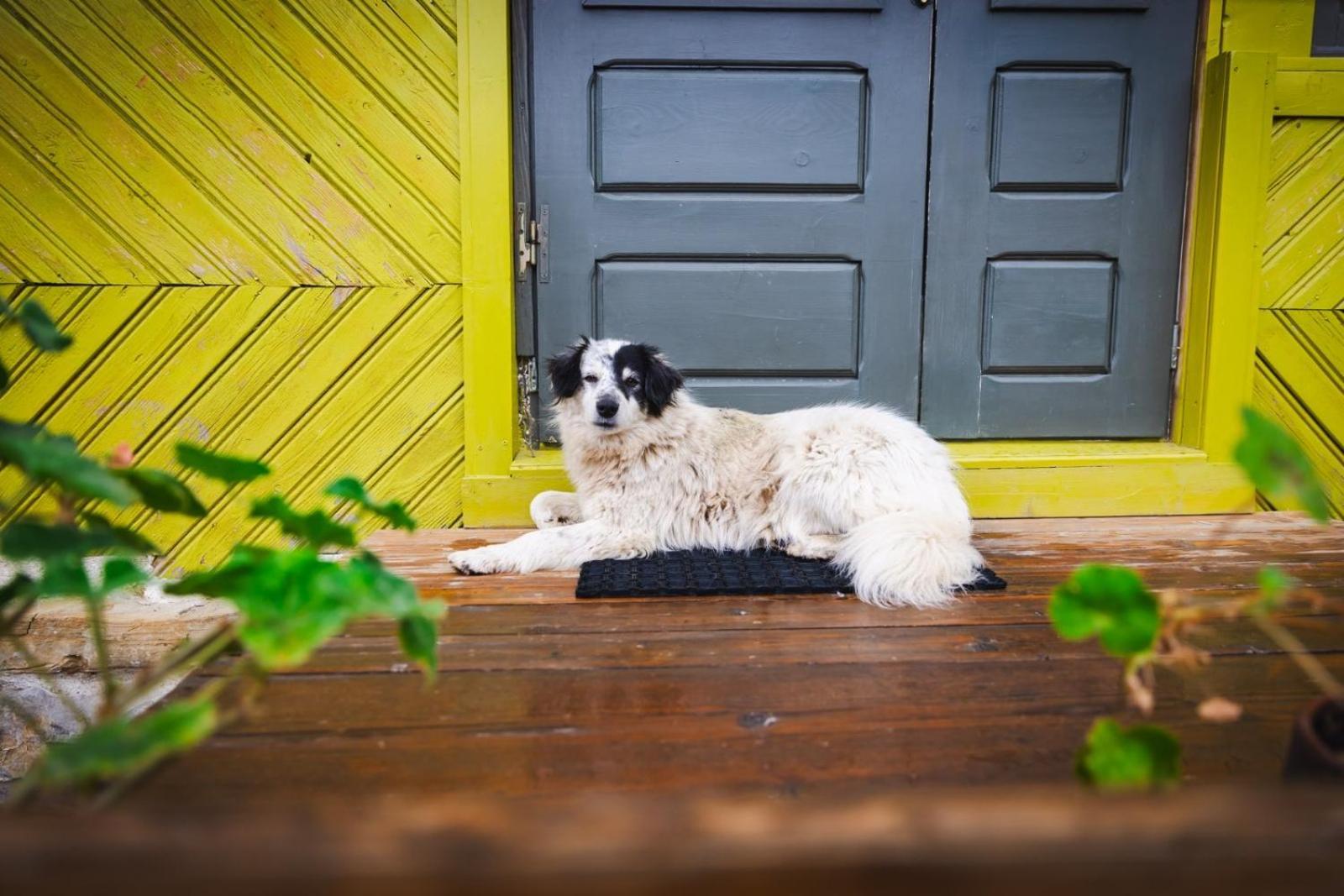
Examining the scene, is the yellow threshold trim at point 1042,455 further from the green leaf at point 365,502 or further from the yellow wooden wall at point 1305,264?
the green leaf at point 365,502

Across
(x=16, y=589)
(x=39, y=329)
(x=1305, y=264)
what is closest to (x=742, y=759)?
(x=16, y=589)

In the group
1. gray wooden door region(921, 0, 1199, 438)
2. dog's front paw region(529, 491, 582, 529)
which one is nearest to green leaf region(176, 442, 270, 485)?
dog's front paw region(529, 491, 582, 529)

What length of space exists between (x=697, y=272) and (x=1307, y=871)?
114 inches

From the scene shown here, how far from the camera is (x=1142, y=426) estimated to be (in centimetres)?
327

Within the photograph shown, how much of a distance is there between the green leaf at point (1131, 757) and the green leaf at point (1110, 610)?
0.27ft

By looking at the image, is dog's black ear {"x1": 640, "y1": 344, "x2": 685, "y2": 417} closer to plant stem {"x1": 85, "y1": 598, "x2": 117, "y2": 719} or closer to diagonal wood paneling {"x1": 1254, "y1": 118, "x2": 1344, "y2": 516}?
plant stem {"x1": 85, "y1": 598, "x2": 117, "y2": 719}

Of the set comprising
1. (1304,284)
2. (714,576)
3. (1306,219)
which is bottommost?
(714,576)

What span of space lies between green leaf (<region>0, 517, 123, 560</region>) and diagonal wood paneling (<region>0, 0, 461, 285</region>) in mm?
2416

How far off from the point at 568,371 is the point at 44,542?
1958mm

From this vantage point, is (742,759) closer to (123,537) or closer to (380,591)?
(380,591)

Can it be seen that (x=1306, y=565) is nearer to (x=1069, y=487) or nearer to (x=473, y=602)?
(x=1069, y=487)

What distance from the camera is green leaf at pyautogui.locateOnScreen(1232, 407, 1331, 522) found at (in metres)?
0.68

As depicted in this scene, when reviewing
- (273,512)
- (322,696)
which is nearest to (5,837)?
(273,512)

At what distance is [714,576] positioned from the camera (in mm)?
2314
